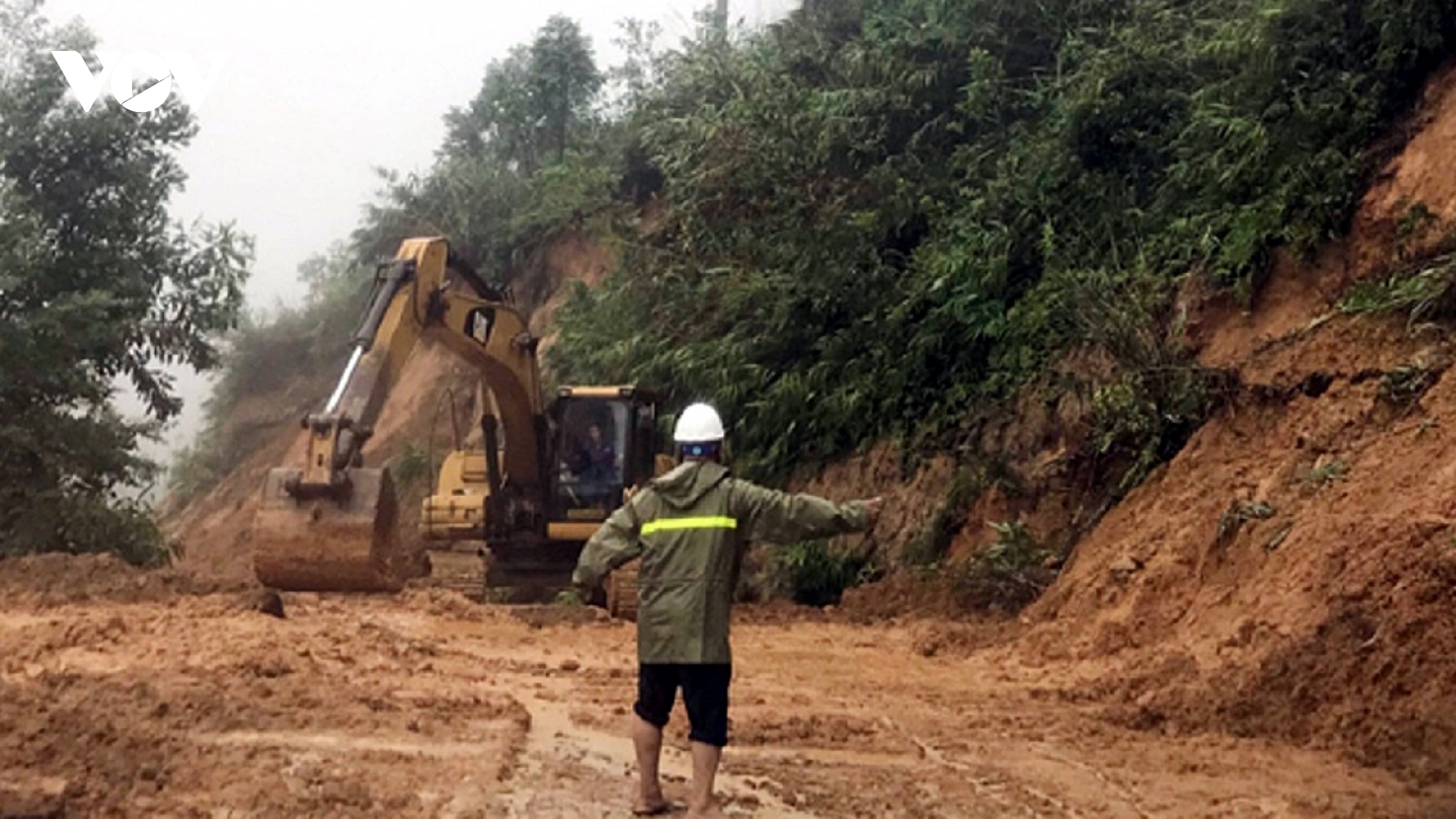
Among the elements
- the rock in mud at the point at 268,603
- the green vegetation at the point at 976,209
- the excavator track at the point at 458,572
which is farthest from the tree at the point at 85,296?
the rock in mud at the point at 268,603

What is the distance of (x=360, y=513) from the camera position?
11.3 meters

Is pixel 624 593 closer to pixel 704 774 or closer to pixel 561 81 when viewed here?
pixel 704 774

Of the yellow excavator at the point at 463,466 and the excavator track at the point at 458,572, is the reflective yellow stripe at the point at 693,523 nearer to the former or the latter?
the yellow excavator at the point at 463,466

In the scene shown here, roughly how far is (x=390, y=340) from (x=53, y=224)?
9038mm

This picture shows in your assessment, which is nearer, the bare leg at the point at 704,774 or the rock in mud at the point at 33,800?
the rock in mud at the point at 33,800

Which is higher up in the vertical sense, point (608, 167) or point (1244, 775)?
point (608, 167)

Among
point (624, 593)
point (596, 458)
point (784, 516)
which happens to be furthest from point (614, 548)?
point (596, 458)

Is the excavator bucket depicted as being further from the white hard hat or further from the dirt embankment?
the white hard hat

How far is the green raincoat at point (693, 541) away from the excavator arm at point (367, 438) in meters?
5.12

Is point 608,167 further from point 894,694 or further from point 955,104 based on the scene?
point 894,694

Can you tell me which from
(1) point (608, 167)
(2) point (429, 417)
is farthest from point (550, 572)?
(2) point (429, 417)

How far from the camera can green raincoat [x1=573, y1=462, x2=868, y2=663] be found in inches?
251

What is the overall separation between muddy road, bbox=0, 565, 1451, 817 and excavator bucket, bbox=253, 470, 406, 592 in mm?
334

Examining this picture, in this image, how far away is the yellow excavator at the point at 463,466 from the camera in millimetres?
11344
